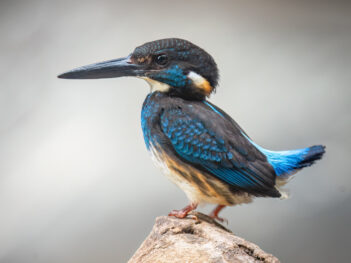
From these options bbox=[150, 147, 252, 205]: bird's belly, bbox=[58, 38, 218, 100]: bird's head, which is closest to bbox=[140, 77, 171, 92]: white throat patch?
bbox=[58, 38, 218, 100]: bird's head

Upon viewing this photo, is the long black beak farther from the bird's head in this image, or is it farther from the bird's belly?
the bird's belly

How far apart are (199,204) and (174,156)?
0.34m

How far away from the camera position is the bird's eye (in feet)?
9.62

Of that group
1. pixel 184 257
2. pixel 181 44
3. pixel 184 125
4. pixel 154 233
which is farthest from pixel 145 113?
pixel 184 257

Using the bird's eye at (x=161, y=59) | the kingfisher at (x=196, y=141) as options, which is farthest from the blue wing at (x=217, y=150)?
the bird's eye at (x=161, y=59)

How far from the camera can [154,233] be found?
274 centimetres

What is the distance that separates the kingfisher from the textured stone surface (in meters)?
0.15

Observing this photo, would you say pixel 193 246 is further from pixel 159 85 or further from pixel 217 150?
pixel 159 85

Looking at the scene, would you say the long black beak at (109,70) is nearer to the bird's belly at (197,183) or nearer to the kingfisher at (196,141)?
the kingfisher at (196,141)

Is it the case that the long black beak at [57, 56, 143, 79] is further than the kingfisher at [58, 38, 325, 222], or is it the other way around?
the long black beak at [57, 56, 143, 79]

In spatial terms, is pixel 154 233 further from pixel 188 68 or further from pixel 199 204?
pixel 188 68

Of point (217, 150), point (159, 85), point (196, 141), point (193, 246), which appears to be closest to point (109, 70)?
point (159, 85)

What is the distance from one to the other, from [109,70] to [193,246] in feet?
4.01

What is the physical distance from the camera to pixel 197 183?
9.50 feet
